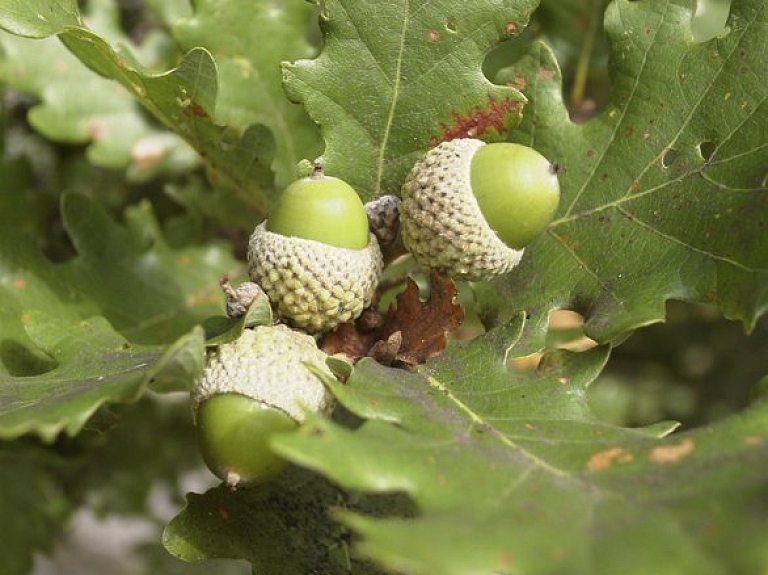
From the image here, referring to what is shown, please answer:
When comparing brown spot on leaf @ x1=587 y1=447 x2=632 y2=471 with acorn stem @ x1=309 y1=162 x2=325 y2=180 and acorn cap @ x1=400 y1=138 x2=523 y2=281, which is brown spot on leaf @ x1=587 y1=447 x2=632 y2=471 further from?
acorn stem @ x1=309 y1=162 x2=325 y2=180

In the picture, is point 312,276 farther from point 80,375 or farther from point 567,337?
point 567,337

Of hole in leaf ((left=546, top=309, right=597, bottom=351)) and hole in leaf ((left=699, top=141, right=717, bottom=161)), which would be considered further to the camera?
hole in leaf ((left=546, top=309, right=597, bottom=351))

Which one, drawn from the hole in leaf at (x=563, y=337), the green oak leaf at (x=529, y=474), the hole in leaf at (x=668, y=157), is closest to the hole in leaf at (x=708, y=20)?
the hole in leaf at (x=563, y=337)

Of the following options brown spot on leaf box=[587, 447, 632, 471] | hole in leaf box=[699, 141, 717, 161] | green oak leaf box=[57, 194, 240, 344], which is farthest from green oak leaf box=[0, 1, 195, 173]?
brown spot on leaf box=[587, 447, 632, 471]

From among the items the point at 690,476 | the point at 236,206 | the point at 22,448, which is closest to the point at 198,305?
the point at 236,206

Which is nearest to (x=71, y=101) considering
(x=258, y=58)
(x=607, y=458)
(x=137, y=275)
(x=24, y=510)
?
(x=137, y=275)

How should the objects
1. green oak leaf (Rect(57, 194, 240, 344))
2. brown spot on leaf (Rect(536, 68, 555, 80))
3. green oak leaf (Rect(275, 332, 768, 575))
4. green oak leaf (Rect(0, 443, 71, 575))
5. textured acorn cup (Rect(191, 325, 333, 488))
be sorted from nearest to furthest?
green oak leaf (Rect(275, 332, 768, 575)) < textured acorn cup (Rect(191, 325, 333, 488)) < brown spot on leaf (Rect(536, 68, 555, 80)) < green oak leaf (Rect(57, 194, 240, 344)) < green oak leaf (Rect(0, 443, 71, 575))

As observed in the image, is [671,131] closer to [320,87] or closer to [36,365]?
[320,87]
